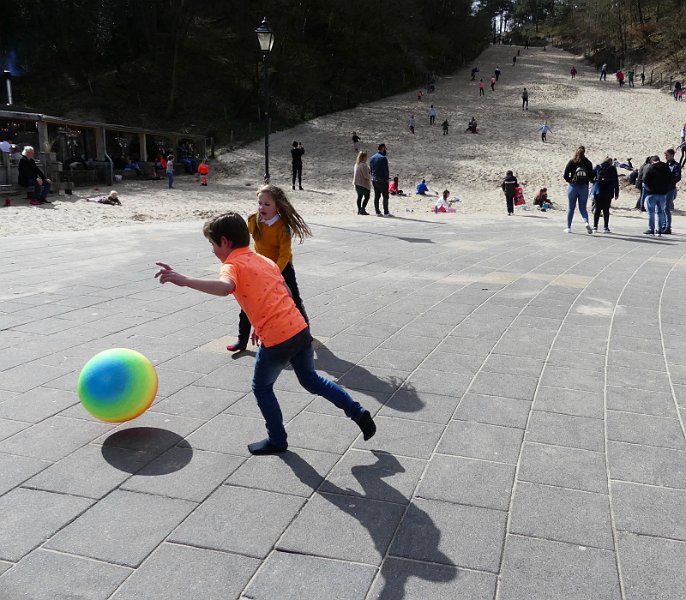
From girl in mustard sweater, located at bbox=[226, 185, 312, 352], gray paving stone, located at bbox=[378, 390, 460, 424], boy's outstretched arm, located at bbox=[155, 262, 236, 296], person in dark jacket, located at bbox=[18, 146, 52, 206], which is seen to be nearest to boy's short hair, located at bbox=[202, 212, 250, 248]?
boy's outstretched arm, located at bbox=[155, 262, 236, 296]

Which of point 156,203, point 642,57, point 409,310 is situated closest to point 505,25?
point 642,57

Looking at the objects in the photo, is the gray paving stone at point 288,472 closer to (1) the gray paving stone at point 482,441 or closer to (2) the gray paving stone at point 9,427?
(1) the gray paving stone at point 482,441

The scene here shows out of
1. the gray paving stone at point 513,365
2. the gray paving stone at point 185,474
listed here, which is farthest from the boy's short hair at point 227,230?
the gray paving stone at point 513,365

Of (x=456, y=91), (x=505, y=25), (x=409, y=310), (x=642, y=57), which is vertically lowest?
(x=409, y=310)

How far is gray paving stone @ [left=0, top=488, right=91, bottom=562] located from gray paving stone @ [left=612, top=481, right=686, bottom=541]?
2.58m

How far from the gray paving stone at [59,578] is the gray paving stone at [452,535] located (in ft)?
3.83

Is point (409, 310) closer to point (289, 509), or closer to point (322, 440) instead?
point (322, 440)

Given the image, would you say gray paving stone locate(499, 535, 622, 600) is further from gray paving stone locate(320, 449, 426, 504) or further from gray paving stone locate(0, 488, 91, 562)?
gray paving stone locate(0, 488, 91, 562)

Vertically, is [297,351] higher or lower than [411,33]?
lower

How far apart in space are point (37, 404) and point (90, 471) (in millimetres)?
1153

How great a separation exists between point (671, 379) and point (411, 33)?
212 ft

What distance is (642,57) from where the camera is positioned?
65125 millimetres

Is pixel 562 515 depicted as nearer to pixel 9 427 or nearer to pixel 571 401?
pixel 571 401

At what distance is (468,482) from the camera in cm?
344
